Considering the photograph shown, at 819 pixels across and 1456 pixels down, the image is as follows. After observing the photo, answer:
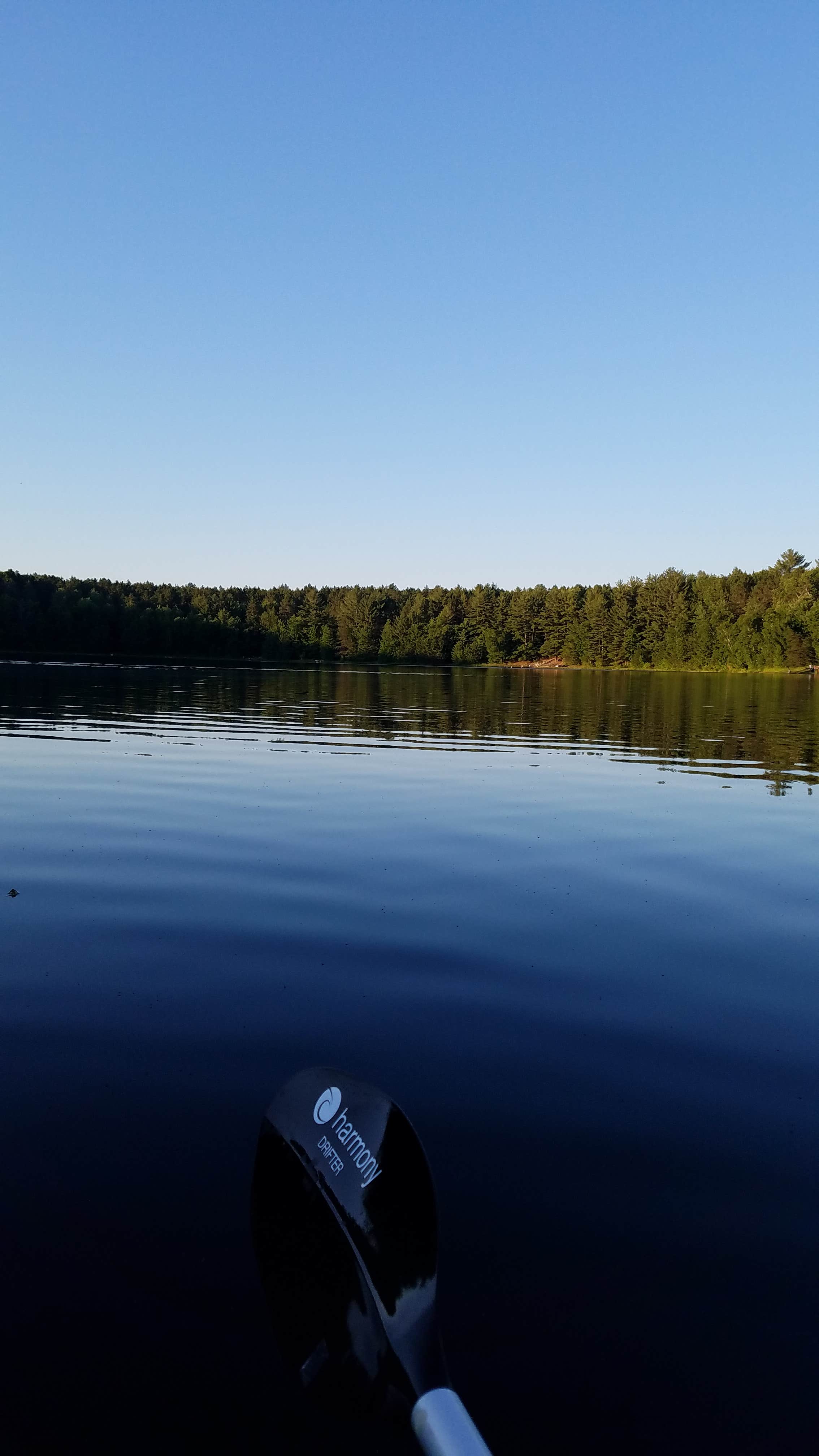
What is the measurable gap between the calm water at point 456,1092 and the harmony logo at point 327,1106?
93 cm

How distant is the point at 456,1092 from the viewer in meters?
5.93

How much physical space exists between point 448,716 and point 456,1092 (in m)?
34.7

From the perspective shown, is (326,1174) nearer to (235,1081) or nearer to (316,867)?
(235,1081)

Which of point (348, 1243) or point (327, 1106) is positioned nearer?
point (348, 1243)

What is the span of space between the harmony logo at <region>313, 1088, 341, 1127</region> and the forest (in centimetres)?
15121

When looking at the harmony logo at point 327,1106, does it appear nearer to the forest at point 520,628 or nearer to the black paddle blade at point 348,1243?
the black paddle blade at point 348,1243

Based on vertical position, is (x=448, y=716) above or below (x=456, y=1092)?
above

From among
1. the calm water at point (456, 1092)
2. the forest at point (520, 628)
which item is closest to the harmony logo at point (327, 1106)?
the calm water at point (456, 1092)

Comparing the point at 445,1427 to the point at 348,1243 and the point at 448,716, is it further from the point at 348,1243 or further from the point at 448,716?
the point at 448,716

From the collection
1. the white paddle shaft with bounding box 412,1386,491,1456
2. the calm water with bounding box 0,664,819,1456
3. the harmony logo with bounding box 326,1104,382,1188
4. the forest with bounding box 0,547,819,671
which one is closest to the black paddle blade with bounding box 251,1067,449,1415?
the harmony logo with bounding box 326,1104,382,1188

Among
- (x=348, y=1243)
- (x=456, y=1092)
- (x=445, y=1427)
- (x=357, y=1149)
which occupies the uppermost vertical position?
(x=357, y=1149)

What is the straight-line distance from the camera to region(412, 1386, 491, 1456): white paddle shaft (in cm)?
291

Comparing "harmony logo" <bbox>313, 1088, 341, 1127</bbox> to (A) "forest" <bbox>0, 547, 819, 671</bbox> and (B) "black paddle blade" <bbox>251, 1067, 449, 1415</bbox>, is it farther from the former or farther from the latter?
(A) "forest" <bbox>0, 547, 819, 671</bbox>

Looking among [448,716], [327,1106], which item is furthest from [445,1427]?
[448,716]
